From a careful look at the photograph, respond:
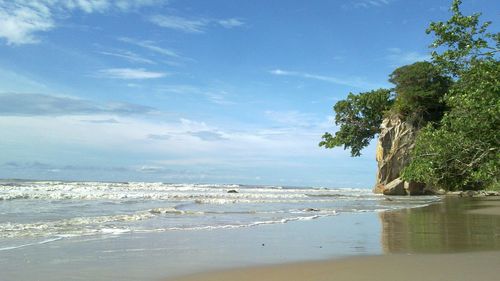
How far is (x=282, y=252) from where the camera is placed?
9.06 meters

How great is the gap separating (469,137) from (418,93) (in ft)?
96.6

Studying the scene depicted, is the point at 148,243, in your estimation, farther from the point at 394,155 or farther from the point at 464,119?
the point at 394,155

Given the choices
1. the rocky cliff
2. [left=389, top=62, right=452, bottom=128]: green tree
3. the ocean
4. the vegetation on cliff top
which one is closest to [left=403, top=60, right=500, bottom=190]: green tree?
the vegetation on cliff top

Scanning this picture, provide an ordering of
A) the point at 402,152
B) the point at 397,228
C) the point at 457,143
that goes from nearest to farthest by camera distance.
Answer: the point at 457,143 < the point at 397,228 < the point at 402,152

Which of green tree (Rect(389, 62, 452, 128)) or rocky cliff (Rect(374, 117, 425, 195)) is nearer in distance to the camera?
green tree (Rect(389, 62, 452, 128))

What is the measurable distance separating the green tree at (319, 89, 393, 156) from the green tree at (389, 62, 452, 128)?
3.02 metres

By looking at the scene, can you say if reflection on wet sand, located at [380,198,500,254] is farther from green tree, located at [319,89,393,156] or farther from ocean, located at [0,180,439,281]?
green tree, located at [319,89,393,156]

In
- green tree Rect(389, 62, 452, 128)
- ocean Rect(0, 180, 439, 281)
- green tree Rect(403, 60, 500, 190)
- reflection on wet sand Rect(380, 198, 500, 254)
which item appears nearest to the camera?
ocean Rect(0, 180, 439, 281)

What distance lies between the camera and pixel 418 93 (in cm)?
3828

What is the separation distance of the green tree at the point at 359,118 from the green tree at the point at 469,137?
33775mm

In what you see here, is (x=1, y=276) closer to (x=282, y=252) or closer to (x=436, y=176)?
(x=282, y=252)

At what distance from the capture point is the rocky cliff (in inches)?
1624

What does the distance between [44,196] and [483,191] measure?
3423cm

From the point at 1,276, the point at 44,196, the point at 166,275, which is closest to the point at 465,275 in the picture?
the point at 166,275
